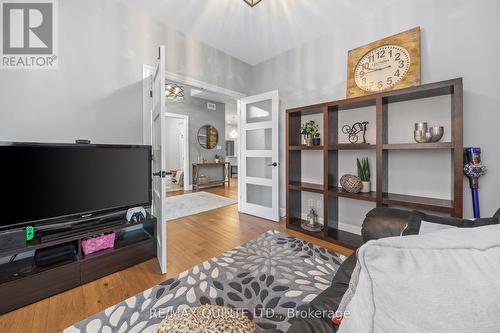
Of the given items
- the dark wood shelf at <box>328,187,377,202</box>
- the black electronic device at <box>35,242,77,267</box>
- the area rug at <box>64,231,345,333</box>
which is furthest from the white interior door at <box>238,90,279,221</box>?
the black electronic device at <box>35,242,77,267</box>

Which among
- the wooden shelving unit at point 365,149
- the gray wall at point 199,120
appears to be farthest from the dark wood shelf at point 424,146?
the gray wall at point 199,120

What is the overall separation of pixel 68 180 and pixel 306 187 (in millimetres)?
2540

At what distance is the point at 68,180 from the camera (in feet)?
5.68

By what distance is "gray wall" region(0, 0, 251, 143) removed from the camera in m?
1.78

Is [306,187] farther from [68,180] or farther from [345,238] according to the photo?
[68,180]

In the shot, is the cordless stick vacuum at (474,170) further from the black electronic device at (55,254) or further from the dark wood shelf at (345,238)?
Result: the black electronic device at (55,254)

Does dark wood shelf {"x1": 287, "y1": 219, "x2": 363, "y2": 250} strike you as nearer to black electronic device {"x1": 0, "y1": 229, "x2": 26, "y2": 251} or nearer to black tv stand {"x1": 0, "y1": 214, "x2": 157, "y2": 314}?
black tv stand {"x1": 0, "y1": 214, "x2": 157, "y2": 314}

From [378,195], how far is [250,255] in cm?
148

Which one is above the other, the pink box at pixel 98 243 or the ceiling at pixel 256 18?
the ceiling at pixel 256 18

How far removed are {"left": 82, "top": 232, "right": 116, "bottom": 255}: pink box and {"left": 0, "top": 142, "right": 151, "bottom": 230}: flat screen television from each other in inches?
8.9

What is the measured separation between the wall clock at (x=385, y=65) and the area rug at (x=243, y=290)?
1935 millimetres

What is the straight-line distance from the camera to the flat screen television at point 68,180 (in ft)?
4.97

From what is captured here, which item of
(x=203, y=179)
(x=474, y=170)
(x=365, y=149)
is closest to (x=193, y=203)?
(x=203, y=179)

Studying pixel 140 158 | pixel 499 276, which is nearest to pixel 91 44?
pixel 140 158
